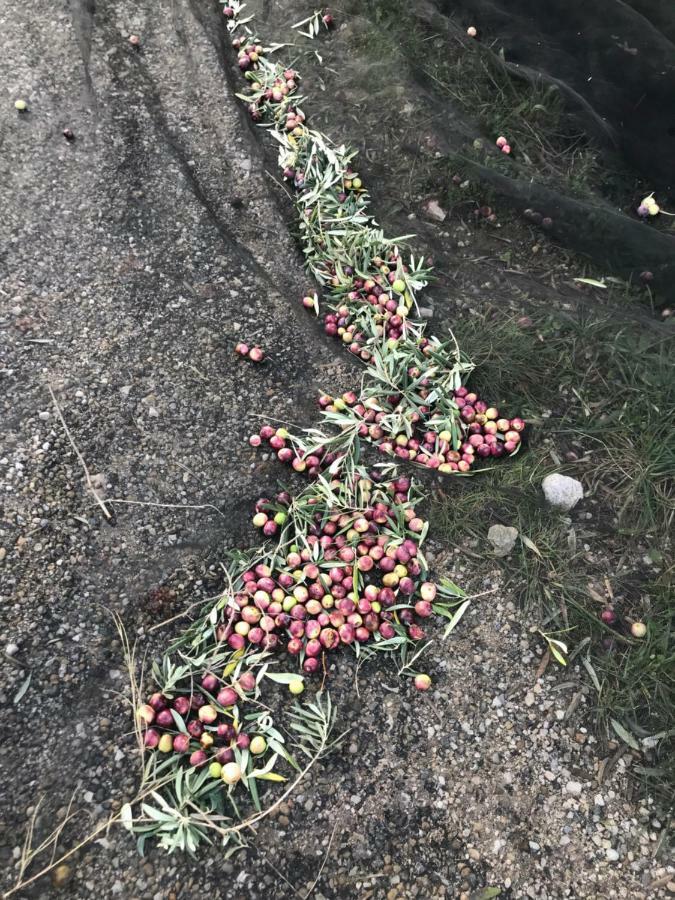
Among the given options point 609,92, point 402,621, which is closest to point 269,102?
point 609,92

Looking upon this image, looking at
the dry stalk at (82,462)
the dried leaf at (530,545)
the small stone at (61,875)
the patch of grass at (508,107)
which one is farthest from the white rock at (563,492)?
the small stone at (61,875)

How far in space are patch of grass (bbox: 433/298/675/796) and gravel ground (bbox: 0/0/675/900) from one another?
0.76 ft

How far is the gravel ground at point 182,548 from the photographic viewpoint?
3.17 metres

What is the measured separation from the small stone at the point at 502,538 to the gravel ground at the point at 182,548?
0.49 ft

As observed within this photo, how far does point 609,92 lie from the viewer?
5.15 metres

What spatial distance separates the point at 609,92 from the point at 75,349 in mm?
4826

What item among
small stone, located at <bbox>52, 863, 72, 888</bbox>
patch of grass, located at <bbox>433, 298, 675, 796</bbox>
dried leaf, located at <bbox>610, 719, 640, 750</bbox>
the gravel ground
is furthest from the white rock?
small stone, located at <bbox>52, 863, 72, 888</bbox>

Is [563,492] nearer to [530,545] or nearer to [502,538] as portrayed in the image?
[530,545]

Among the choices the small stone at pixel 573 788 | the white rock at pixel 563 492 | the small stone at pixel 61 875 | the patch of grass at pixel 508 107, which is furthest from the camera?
the patch of grass at pixel 508 107

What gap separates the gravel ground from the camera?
3.17 meters

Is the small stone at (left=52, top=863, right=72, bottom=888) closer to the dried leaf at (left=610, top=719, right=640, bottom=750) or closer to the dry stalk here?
the dry stalk

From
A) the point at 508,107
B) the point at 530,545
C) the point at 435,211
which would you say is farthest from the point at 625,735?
the point at 508,107

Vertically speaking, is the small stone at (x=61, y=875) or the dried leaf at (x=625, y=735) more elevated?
the dried leaf at (x=625, y=735)

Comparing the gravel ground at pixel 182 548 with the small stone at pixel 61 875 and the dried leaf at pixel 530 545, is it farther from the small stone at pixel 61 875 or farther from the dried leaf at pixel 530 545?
the dried leaf at pixel 530 545
